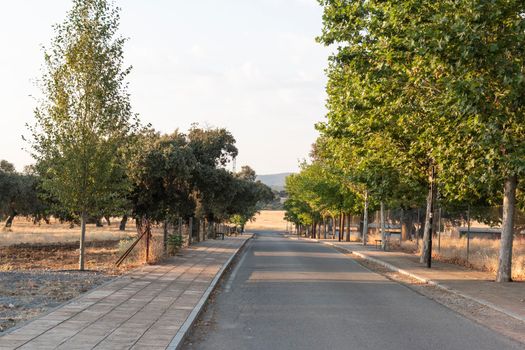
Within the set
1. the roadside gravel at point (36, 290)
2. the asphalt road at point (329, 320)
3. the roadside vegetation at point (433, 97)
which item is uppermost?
the roadside vegetation at point (433, 97)

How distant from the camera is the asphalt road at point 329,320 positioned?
377 inches

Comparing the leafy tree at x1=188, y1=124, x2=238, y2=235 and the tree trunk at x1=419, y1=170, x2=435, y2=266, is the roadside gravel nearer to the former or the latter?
the tree trunk at x1=419, y1=170, x2=435, y2=266

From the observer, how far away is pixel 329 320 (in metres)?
11.5

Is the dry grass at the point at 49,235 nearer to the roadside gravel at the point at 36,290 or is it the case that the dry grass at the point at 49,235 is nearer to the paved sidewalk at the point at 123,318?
the roadside gravel at the point at 36,290

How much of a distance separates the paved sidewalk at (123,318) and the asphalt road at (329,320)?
0.50 m

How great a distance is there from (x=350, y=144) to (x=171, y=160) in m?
9.94

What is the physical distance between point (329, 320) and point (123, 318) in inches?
143

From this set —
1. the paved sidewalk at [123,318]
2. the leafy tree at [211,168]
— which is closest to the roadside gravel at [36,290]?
the paved sidewalk at [123,318]

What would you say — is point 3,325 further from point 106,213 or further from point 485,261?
point 485,261

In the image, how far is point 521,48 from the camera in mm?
15867

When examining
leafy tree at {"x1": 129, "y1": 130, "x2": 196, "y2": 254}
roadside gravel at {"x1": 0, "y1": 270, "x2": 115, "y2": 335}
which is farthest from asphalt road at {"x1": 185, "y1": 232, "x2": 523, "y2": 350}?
leafy tree at {"x1": 129, "y1": 130, "x2": 196, "y2": 254}

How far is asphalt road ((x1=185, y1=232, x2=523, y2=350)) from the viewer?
958 centimetres

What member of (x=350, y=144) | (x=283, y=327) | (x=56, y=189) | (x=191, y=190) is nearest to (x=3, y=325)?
(x=283, y=327)

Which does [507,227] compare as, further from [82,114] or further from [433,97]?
[82,114]
